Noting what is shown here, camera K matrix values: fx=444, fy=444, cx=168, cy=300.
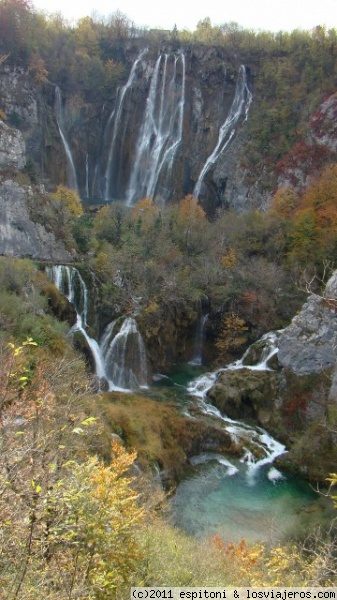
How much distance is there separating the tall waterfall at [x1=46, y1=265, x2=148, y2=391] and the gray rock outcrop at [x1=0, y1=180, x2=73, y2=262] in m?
3.39

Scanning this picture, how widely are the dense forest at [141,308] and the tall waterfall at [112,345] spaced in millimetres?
758

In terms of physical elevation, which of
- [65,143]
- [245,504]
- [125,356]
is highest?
[65,143]

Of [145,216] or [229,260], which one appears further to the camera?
[145,216]

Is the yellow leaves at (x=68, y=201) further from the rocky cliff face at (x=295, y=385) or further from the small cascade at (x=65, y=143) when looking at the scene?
the rocky cliff face at (x=295, y=385)

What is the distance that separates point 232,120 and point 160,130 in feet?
28.0

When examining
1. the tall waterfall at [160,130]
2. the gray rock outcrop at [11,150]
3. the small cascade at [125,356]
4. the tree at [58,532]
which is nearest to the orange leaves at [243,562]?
the tree at [58,532]

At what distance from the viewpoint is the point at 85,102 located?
5491cm

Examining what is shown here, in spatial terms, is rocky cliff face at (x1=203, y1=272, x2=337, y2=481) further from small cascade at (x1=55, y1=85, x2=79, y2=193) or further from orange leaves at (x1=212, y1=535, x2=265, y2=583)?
small cascade at (x1=55, y1=85, x2=79, y2=193)

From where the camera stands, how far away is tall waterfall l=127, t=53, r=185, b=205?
168ft

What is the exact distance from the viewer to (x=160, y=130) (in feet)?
173

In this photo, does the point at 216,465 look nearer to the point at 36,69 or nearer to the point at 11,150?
the point at 11,150

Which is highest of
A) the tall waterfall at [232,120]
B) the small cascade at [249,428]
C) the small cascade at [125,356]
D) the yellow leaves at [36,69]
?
the yellow leaves at [36,69]

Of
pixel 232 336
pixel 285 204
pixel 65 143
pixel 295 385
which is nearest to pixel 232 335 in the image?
pixel 232 336

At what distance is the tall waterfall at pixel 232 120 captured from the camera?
5050 cm
